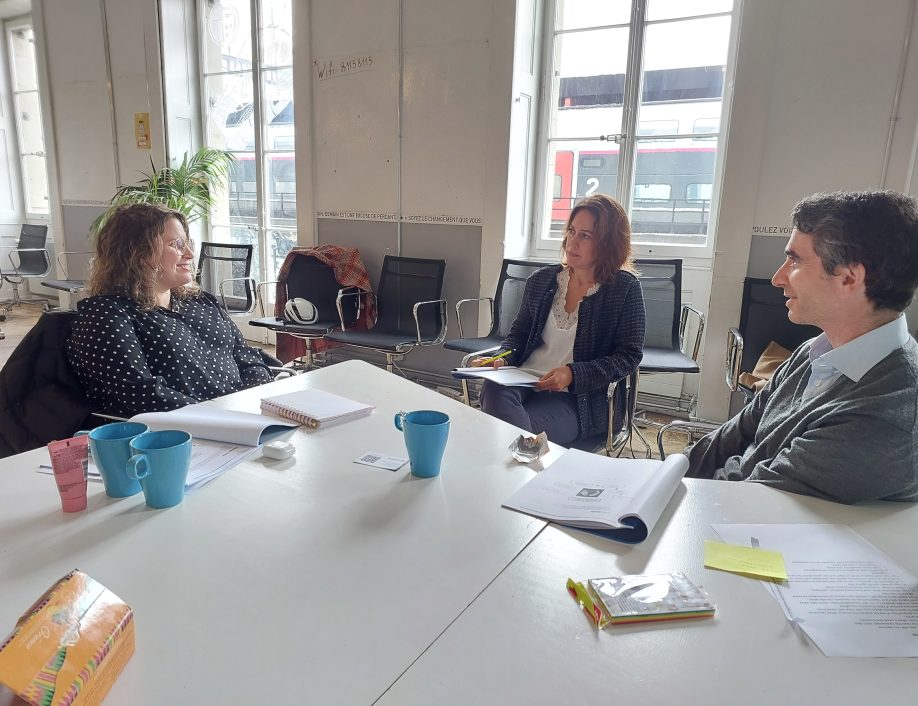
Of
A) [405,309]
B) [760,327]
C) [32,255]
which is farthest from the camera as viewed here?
[32,255]

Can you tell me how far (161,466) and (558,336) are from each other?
1.60 meters

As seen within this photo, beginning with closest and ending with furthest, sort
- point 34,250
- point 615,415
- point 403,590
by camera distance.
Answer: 1. point 403,590
2. point 615,415
3. point 34,250

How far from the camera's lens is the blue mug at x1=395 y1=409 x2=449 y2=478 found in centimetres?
110

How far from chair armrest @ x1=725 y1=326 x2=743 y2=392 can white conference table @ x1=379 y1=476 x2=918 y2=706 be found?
2100 mm

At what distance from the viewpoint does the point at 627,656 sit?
67cm

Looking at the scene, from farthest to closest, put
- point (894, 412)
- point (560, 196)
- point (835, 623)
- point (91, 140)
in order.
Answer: point (91, 140) → point (560, 196) → point (894, 412) → point (835, 623)

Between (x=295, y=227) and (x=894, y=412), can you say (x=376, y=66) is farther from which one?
(x=894, y=412)

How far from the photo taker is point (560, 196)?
3967mm

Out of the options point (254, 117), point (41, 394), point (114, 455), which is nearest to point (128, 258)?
point (41, 394)

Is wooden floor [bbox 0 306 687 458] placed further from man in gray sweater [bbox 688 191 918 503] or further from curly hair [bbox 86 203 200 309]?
man in gray sweater [bbox 688 191 918 503]

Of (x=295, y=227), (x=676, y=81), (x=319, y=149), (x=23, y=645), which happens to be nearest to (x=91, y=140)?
(x=295, y=227)

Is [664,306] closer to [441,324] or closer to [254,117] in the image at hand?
[441,324]

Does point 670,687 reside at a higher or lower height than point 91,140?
lower

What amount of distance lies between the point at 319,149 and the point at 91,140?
272 centimetres
